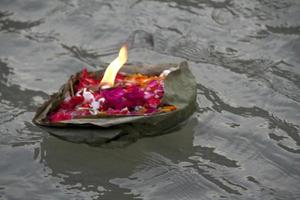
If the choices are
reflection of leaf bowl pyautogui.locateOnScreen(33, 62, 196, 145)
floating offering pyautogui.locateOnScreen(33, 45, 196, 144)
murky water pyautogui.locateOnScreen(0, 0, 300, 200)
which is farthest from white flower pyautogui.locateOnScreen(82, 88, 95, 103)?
murky water pyautogui.locateOnScreen(0, 0, 300, 200)

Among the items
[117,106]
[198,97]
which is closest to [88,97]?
[117,106]

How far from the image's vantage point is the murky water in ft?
8.65

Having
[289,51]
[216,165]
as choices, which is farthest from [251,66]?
[216,165]

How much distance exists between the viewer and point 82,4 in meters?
4.09

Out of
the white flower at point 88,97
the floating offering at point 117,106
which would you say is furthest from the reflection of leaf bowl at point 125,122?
the white flower at point 88,97

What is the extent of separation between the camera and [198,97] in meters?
3.20

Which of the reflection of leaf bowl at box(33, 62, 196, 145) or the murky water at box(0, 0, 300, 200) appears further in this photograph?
the murky water at box(0, 0, 300, 200)

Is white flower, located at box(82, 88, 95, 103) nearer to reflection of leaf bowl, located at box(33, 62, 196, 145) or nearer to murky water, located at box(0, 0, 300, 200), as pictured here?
reflection of leaf bowl, located at box(33, 62, 196, 145)

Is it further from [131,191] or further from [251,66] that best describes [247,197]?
[251,66]

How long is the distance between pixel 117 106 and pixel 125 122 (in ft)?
0.42

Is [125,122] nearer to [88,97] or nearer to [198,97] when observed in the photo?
[88,97]

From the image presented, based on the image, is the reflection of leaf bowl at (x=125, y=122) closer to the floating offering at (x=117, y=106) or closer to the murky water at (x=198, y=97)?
the floating offering at (x=117, y=106)

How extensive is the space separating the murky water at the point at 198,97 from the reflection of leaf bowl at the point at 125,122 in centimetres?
14

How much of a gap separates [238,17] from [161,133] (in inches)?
63.1
